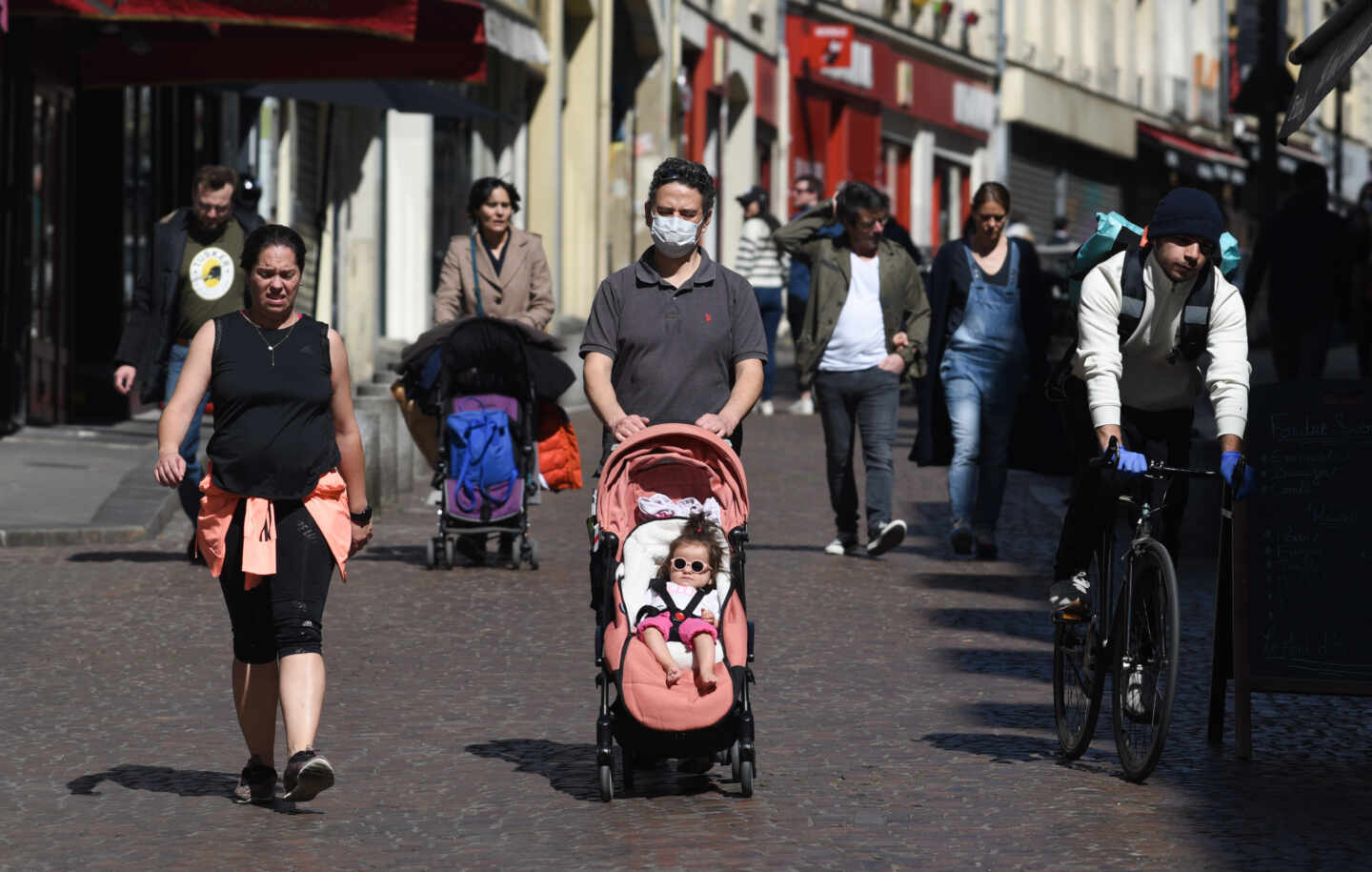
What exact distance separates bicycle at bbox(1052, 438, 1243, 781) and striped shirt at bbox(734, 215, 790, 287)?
16090mm

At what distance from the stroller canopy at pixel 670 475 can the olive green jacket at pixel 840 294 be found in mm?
5743

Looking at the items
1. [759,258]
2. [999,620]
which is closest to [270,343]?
[999,620]

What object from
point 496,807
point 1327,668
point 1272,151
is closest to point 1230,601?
point 1327,668

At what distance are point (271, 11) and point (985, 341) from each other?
5.73m

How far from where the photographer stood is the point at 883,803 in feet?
23.1

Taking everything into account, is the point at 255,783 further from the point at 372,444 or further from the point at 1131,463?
the point at 372,444

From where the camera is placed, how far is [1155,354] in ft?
26.0

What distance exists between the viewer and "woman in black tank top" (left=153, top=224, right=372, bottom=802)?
22.9ft

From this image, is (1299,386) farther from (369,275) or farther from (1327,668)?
(369,275)

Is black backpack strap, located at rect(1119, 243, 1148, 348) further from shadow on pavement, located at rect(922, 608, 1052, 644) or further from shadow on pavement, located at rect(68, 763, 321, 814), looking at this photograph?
shadow on pavement, located at rect(922, 608, 1052, 644)

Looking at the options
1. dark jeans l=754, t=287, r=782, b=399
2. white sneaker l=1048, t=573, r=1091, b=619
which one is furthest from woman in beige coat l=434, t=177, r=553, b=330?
dark jeans l=754, t=287, r=782, b=399

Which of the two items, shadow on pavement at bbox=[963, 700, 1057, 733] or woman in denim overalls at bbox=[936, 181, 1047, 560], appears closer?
shadow on pavement at bbox=[963, 700, 1057, 733]

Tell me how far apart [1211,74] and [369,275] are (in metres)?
41.8

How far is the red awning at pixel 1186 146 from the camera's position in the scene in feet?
186
